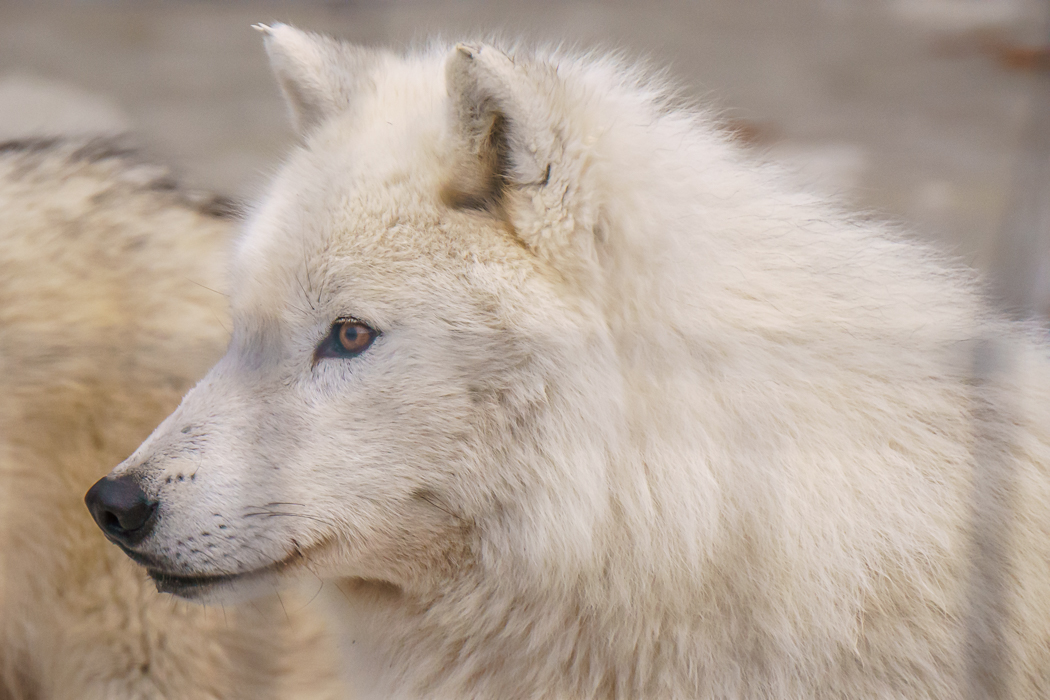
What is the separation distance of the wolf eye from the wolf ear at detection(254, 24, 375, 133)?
61 cm

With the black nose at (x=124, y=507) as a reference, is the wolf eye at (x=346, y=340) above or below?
above

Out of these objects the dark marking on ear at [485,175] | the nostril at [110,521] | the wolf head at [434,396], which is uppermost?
the dark marking on ear at [485,175]

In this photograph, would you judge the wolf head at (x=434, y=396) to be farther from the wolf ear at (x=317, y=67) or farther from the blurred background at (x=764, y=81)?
the blurred background at (x=764, y=81)

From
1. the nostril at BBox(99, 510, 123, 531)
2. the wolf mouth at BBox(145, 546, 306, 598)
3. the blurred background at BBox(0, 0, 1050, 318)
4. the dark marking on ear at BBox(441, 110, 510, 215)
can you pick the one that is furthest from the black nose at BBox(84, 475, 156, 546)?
the blurred background at BBox(0, 0, 1050, 318)

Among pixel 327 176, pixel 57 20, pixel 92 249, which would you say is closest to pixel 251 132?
pixel 57 20

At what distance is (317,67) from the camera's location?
75.2 inches

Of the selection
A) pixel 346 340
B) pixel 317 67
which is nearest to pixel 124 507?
pixel 346 340

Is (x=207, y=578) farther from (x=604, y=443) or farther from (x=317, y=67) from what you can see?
(x=317, y=67)

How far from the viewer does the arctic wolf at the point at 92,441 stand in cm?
197

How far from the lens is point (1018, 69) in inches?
106

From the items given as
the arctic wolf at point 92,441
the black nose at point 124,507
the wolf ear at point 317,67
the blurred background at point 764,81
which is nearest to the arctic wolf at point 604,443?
the black nose at point 124,507

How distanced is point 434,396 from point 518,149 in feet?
1.61

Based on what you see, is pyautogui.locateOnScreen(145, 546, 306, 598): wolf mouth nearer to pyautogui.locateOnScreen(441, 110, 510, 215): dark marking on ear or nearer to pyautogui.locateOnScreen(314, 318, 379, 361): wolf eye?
pyautogui.locateOnScreen(314, 318, 379, 361): wolf eye

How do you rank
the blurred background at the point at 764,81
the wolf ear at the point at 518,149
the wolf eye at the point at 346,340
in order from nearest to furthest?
the wolf ear at the point at 518,149, the wolf eye at the point at 346,340, the blurred background at the point at 764,81
